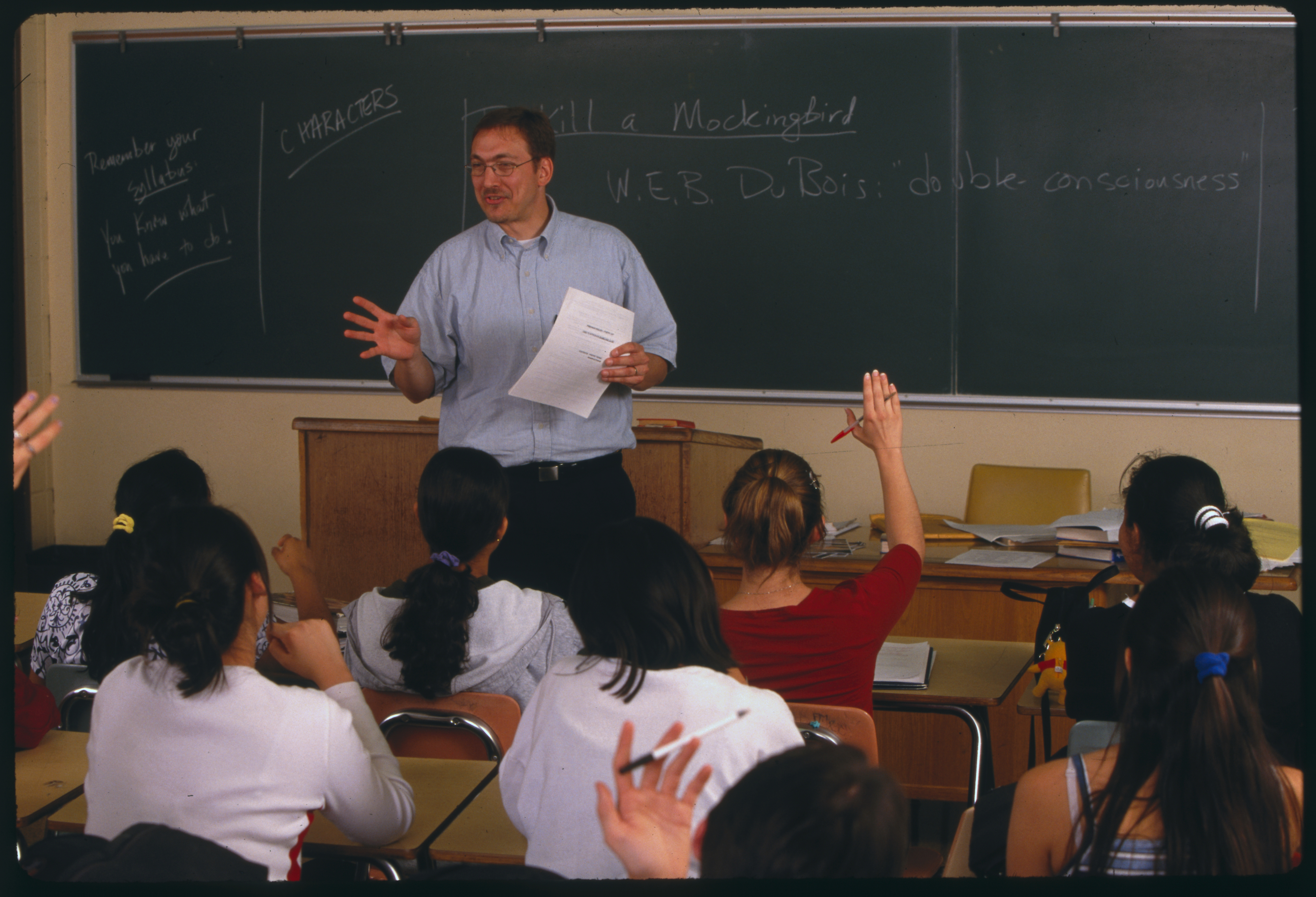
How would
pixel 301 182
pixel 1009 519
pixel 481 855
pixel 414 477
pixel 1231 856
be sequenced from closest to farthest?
pixel 1231 856 < pixel 481 855 < pixel 414 477 < pixel 1009 519 < pixel 301 182

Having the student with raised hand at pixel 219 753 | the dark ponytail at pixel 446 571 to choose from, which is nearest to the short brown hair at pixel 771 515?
the dark ponytail at pixel 446 571

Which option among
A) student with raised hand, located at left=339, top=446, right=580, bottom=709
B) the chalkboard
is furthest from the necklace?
the chalkboard

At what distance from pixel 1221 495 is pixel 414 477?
2194 millimetres

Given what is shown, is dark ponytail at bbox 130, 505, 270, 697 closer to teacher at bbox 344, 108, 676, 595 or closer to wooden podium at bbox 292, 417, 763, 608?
teacher at bbox 344, 108, 676, 595

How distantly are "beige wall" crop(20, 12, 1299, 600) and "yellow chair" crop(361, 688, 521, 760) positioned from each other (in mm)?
2542

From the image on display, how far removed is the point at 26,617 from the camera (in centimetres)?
257

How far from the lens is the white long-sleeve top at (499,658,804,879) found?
125cm

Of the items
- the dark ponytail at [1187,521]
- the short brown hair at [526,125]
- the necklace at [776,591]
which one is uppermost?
the short brown hair at [526,125]

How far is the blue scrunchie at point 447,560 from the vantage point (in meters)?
1.97

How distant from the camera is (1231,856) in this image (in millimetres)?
1179

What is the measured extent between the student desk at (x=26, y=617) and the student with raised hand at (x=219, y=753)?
100 centimetres

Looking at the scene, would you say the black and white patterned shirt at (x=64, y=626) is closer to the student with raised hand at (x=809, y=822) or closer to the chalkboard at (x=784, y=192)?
the student with raised hand at (x=809, y=822)

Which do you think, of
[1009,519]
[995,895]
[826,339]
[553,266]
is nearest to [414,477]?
[553,266]

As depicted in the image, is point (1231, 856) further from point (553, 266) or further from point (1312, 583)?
point (553, 266)
